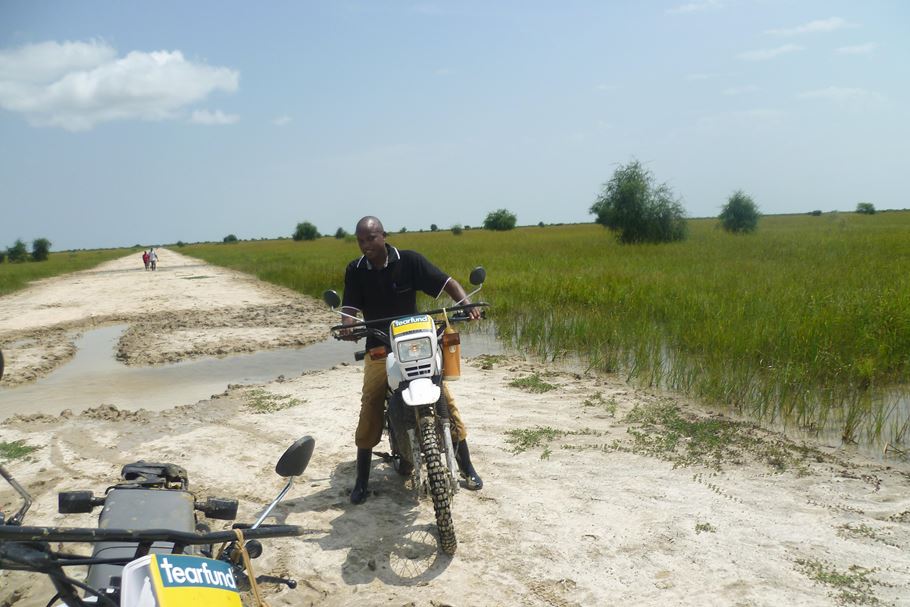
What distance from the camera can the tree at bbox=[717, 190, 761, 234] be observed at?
4159 cm

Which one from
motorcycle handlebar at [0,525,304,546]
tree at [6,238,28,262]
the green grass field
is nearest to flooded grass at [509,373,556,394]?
the green grass field

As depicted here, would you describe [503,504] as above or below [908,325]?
below

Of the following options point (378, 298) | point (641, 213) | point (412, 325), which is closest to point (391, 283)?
point (378, 298)

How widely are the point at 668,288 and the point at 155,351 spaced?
340 inches

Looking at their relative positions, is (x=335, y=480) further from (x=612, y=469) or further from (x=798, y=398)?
Result: (x=798, y=398)

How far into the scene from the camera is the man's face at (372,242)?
13.3 ft

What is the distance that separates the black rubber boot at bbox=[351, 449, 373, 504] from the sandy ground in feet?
0.29

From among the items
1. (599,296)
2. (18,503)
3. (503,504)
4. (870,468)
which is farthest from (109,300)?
(870,468)

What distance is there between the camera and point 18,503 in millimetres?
4301

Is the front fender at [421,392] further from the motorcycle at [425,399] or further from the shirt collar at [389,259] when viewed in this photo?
the shirt collar at [389,259]

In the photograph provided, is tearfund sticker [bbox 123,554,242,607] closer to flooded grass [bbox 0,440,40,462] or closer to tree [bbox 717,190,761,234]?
flooded grass [bbox 0,440,40,462]

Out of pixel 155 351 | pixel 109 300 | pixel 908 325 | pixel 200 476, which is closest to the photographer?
pixel 200 476

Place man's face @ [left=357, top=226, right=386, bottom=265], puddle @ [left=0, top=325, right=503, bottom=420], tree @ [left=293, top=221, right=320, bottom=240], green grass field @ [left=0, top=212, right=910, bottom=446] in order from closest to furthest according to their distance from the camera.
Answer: man's face @ [left=357, top=226, right=386, bottom=265] < green grass field @ [left=0, top=212, right=910, bottom=446] < puddle @ [left=0, top=325, right=503, bottom=420] < tree @ [left=293, top=221, right=320, bottom=240]

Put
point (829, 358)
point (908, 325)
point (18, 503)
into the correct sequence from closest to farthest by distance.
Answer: point (18, 503), point (829, 358), point (908, 325)
